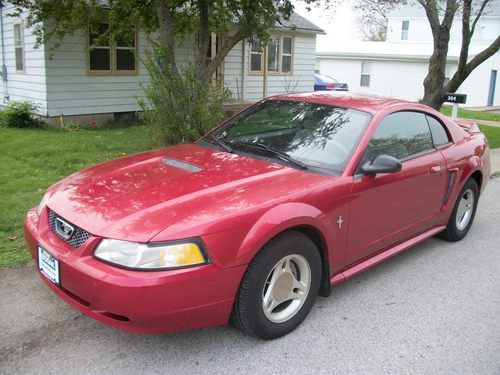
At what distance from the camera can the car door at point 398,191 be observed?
371 cm

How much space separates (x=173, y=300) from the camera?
8.77ft

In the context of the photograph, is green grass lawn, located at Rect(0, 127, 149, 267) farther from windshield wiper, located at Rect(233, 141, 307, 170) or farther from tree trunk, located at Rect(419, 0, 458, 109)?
tree trunk, located at Rect(419, 0, 458, 109)

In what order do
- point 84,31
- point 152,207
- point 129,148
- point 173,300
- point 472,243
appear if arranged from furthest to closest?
point 84,31 → point 129,148 → point 472,243 → point 152,207 → point 173,300

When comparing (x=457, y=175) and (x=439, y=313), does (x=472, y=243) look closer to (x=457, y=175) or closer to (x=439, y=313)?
(x=457, y=175)

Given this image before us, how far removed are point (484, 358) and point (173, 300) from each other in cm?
200

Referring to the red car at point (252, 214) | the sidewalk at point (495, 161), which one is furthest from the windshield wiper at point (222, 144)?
the sidewalk at point (495, 161)

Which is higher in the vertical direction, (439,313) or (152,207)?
(152,207)

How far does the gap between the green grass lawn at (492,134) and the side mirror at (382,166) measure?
356 inches

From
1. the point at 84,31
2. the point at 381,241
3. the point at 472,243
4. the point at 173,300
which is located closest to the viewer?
the point at 173,300

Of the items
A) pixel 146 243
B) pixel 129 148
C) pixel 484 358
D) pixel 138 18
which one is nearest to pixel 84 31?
pixel 138 18

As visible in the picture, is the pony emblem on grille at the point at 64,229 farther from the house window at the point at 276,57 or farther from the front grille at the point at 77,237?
the house window at the point at 276,57

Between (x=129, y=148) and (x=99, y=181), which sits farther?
(x=129, y=148)

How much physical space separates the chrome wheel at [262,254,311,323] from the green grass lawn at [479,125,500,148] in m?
9.71

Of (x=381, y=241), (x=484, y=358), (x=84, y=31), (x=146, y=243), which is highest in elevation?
(x=84, y=31)
